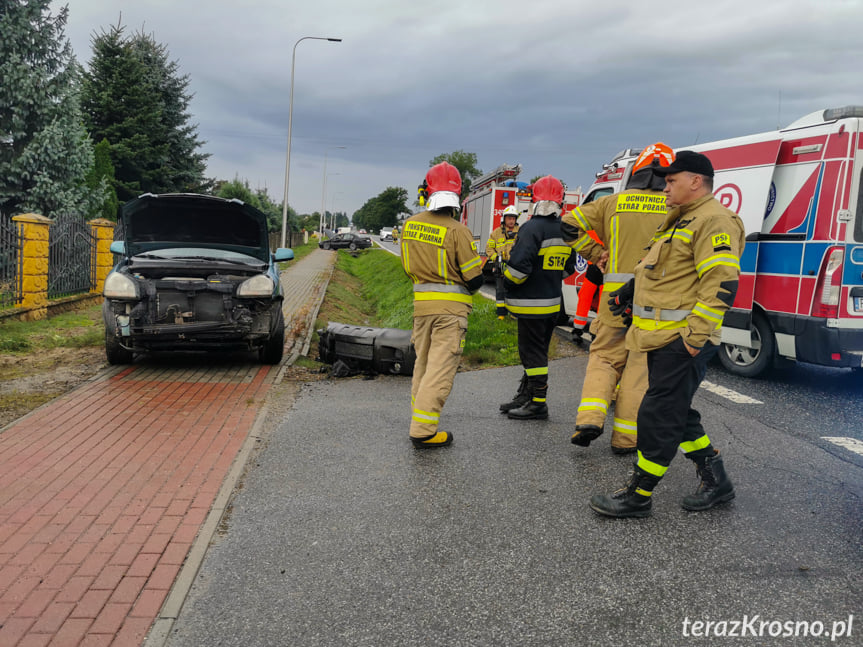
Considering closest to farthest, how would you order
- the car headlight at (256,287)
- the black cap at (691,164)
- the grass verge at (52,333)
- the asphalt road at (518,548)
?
1. the asphalt road at (518,548)
2. the black cap at (691,164)
3. the car headlight at (256,287)
4. the grass verge at (52,333)

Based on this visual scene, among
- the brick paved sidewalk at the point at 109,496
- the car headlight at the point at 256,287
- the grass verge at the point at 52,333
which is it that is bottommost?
the brick paved sidewalk at the point at 109,496

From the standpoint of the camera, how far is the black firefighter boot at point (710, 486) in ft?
13.0

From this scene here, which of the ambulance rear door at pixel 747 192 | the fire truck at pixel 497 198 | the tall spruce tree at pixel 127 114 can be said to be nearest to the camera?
the ambulance rear door at pixel 747 192

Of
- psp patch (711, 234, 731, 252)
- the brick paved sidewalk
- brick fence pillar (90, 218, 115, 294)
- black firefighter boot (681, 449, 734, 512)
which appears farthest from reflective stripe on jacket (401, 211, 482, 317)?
brick fence pillar (90, 218, 115, 294)

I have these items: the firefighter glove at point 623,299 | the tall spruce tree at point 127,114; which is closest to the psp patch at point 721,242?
the firefighter glove at point 623,299

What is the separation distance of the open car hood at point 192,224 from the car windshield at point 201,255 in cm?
17

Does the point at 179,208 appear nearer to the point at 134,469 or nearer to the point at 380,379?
the point at 380,379

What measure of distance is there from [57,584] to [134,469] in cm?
154

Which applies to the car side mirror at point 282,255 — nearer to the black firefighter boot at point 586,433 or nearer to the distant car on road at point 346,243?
the black firefighter boot at point 586,433

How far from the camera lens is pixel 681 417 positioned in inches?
147

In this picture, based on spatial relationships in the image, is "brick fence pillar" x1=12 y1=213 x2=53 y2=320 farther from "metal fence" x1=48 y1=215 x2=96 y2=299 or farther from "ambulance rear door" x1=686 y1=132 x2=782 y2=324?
"ambulance rear door" x1=686 y1=132 x2=782 y2=324

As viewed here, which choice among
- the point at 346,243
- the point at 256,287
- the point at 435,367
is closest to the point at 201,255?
the point at 256,287

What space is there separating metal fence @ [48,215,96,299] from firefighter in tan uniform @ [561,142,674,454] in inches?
424

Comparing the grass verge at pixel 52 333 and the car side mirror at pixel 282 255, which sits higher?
the car side mirror at pixel 282 255
